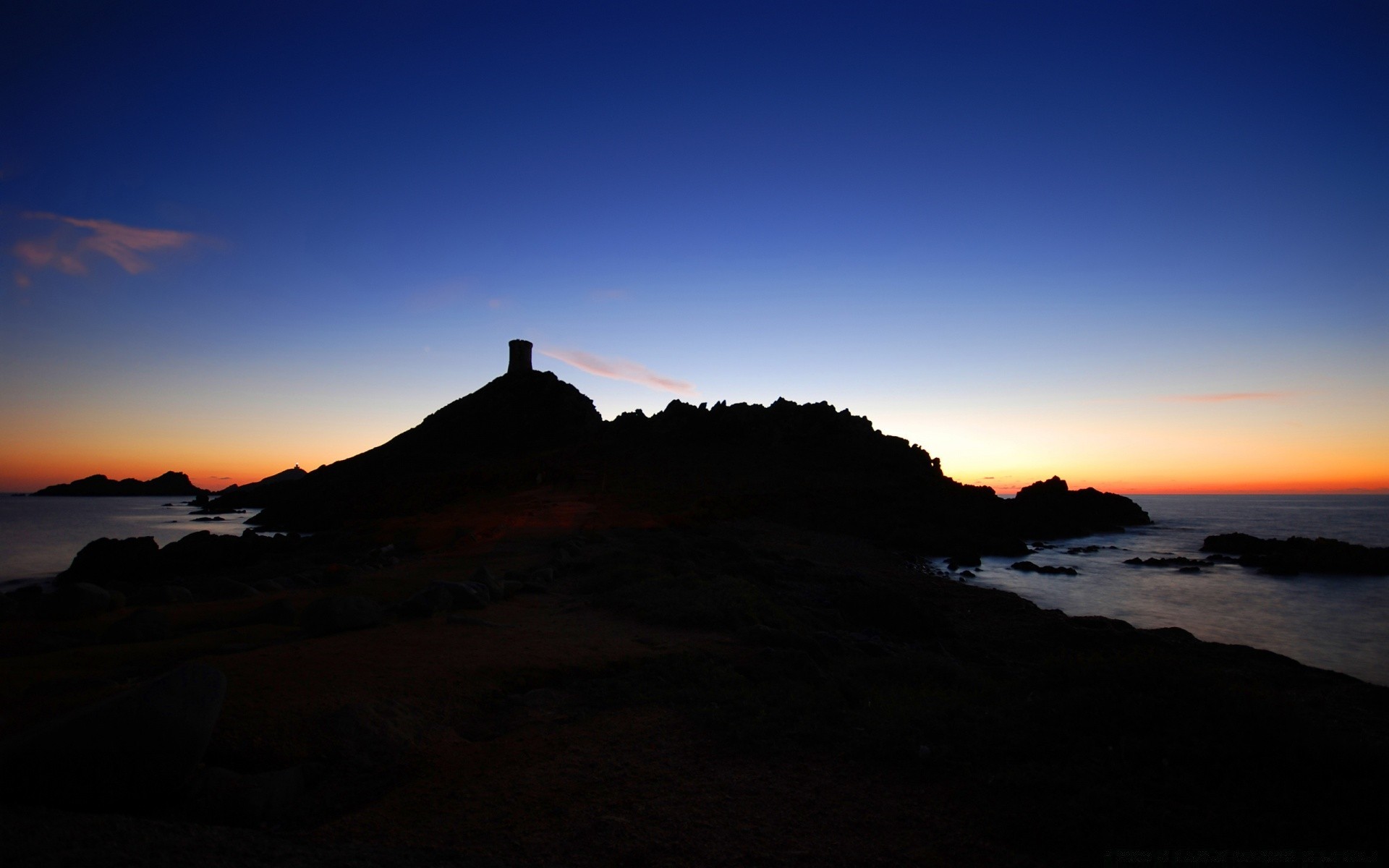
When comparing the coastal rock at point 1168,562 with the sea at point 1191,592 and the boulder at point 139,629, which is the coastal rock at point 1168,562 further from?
the boulder at point 139,629

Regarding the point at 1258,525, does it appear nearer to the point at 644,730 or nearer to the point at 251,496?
the point at 644,730

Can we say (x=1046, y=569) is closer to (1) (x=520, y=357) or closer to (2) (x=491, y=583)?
(2) (x=491, y=583)

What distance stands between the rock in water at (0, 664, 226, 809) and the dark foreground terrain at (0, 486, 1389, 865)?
0.09 feet

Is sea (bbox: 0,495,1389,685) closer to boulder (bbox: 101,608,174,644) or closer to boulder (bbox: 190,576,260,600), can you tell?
boulder (bbox: 190,576,260,600)

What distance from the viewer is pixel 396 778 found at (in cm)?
512

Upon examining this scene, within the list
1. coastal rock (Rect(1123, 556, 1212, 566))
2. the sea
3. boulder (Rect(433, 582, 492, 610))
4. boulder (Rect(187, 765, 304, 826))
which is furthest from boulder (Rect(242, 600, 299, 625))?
coastal rock (Rect(1123, 556, 1212, 566))

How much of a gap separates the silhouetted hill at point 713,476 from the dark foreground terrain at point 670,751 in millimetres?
21429

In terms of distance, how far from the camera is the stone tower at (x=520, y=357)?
77.4m

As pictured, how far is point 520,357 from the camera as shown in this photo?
78.1 meters

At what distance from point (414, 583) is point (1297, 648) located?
20733 millimetres

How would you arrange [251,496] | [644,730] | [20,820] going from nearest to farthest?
1. [20,820]
2. [644,730]
3. [251,496]

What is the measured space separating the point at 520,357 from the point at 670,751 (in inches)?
3000

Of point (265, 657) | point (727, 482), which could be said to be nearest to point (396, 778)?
point (265, 657)

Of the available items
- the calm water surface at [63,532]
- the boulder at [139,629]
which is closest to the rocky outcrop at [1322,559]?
the boulder at [139,629]
